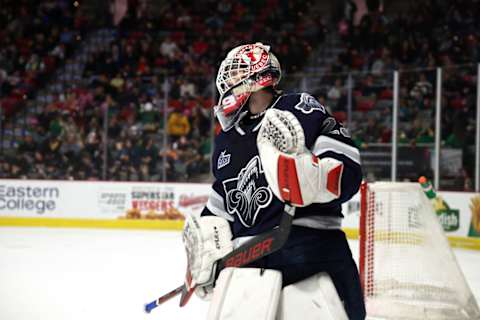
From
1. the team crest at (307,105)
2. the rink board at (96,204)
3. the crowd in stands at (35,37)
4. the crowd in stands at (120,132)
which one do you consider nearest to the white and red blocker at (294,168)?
the team crest at (307,105)

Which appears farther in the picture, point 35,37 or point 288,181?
point 35,37

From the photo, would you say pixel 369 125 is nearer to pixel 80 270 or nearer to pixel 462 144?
pixel 462 144

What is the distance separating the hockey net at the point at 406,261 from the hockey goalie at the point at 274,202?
2.23 meters

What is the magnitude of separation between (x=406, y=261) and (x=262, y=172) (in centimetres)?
259

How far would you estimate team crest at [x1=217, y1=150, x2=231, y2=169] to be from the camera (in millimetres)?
2107

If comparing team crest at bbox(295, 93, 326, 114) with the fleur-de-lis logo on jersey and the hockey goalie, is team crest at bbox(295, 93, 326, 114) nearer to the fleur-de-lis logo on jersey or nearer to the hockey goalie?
the hockey goalie

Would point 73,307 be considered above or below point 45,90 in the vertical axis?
below

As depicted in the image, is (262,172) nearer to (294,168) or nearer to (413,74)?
(294,168)

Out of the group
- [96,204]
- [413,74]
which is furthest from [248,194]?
[96,204]

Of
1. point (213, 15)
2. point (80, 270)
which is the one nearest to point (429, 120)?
point (80, 270)

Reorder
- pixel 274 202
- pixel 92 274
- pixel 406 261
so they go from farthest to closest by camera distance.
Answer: pixel 92 274, pixel 406 261, pixel 274 202

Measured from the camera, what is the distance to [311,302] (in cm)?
183

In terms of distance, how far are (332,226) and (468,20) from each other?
12.1m

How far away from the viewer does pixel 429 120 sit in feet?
29.0
